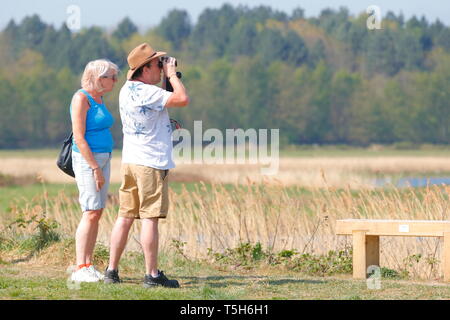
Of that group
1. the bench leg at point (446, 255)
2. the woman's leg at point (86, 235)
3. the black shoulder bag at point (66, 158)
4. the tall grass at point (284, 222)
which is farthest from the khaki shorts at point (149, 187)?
the tall grass at point (284, 222)

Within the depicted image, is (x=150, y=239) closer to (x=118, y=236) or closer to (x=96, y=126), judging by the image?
(x=118, y=236)

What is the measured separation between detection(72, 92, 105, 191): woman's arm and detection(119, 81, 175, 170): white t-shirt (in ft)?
0.96

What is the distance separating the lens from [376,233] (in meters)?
8.29

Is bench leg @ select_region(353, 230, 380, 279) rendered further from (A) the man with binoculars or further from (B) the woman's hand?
(B) the woman's hand

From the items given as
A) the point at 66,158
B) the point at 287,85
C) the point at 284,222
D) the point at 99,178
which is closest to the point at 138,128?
the point at 99,178

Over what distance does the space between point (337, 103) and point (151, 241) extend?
290ft

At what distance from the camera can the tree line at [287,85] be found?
8856 cm

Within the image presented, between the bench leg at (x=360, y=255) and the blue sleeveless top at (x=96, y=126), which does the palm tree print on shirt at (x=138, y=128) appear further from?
the bench leg at (x=360, y=255)

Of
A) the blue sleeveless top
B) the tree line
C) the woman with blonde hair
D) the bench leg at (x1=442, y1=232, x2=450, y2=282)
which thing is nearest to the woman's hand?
the woman with blonde hair

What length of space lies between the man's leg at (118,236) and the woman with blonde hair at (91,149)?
0.72 ft

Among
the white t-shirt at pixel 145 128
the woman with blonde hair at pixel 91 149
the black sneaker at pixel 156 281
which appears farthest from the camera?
the woman with blonde hair at pixel 91 149

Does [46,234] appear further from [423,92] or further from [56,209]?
[423,92]

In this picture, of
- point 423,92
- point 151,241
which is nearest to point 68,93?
point 423,92

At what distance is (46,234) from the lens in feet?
30.1
